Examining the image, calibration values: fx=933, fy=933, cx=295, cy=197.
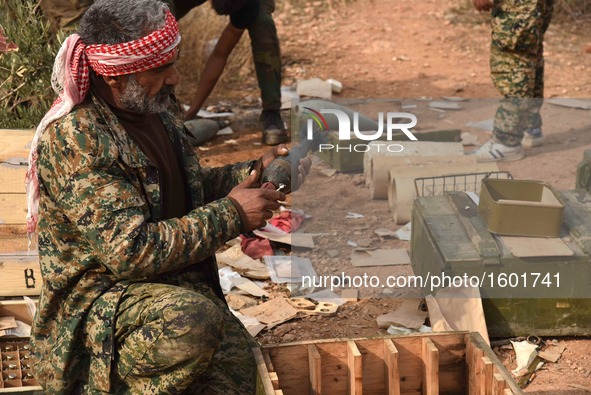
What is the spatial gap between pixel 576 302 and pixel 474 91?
5039mm

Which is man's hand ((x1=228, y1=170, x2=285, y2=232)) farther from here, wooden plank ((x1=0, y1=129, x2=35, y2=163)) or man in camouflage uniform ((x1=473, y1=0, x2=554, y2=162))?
man in camouflage uniform ((x1=473, y1=0, x2=554, y2=162))

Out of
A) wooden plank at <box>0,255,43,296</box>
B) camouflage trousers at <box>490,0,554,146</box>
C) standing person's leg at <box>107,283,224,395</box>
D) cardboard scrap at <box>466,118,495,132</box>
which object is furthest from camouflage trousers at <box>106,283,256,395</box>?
cardboard scrap at <box>466,118,495,132</box>

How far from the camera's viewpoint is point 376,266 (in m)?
5.38

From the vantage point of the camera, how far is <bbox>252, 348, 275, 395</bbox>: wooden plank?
2.92 metres

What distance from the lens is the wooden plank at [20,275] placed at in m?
4.27

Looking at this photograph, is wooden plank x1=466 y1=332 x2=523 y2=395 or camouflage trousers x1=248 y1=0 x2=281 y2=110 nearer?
wooden plank x1=466 y1=332 x2=523 y2=395

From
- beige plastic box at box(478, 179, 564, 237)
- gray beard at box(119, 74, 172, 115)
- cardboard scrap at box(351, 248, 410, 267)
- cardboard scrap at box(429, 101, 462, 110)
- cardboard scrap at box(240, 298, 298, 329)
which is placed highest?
gray beard at box(119, 74, 172, 115)

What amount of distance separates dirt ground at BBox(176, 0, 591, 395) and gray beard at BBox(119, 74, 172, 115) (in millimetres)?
1637

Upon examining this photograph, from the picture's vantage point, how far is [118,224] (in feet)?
10.0

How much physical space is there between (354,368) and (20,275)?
1.84 m

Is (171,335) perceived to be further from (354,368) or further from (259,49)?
(259,49)

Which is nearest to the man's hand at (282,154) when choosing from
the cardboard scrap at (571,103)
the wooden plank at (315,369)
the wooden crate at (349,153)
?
the wooden plank at (315,369)

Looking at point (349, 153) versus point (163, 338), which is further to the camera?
point (349, 153)

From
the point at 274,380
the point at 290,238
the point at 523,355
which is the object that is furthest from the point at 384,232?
the point at 274,380
